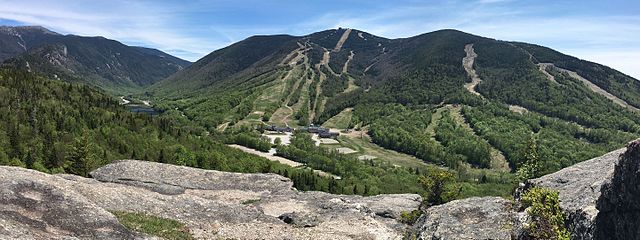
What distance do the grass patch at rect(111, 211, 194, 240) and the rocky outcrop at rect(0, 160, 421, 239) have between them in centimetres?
120

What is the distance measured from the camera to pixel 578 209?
34125 mm

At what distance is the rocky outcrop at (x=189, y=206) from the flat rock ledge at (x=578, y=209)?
778 centimetres

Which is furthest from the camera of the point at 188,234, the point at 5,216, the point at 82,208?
the point at 188,234

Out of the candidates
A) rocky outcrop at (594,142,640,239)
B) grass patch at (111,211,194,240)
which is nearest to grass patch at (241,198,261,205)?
grass patch at (111,211,194,240)

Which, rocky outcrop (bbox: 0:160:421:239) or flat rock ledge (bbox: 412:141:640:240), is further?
rocky outcrop (bbox: 0:160:421:239)

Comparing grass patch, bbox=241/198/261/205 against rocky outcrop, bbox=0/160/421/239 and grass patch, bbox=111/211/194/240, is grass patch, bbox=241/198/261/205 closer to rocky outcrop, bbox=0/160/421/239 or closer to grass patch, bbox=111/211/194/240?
rocky outcrop, bbox=0/160/421/239

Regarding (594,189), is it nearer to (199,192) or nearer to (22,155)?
(199,192)

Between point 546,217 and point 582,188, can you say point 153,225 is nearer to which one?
point 546,217

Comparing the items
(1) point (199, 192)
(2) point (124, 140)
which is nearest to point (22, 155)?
(2) point (124, 140)

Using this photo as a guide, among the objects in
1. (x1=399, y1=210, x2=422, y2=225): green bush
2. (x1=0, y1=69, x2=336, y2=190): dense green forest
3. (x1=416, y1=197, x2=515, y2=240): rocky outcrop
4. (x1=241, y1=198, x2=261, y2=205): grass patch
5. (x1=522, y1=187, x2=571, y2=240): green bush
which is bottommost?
(x1=0, y1=69, x2=336, y2=190): dense green forest

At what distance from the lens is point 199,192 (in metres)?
60.2

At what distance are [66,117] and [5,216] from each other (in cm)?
18163

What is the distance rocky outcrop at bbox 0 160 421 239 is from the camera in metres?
37.2

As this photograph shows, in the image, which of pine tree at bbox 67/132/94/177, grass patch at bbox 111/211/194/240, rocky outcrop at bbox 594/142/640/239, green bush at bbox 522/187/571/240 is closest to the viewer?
rocky outcrop at bbox 594/142/640/239
